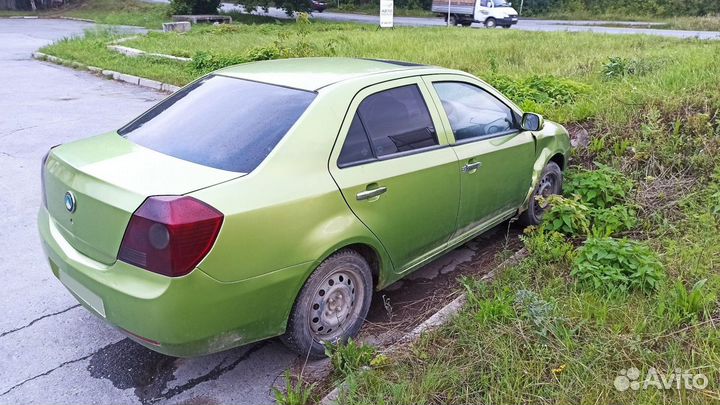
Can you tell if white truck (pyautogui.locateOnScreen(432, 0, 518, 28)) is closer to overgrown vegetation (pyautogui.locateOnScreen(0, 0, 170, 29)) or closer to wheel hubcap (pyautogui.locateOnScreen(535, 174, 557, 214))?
overgrown vegetation (pyautogui.locateOnScreen(0, 0, 170, 29))

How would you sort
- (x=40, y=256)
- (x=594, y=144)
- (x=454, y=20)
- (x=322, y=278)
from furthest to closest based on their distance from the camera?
(x=454, y=20)
(x=594, y=144)
(x=40, y=256)
(x=322, y=278)

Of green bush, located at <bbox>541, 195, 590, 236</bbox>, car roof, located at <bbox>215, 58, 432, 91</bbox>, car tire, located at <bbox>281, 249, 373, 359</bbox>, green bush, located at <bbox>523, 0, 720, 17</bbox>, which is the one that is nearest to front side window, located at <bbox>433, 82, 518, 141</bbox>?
car roof, located at <bbox>215, 58, 432, 91</bbox>

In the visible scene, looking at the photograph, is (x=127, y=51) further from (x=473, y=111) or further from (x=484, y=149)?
(x=484, y=149)

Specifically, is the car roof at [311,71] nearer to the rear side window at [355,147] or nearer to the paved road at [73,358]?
the rear side window at [355,147]

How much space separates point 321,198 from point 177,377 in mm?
1319

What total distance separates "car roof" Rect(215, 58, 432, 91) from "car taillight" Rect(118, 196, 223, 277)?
1.13 meters

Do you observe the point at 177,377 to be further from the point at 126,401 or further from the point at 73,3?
the point at 73,3

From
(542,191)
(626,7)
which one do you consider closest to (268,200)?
(542,191)

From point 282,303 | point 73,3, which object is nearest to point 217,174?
point 282,303

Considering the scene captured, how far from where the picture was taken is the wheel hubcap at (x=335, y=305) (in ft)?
10.0

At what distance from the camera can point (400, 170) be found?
10.9 feet

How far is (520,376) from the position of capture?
2.74 metres

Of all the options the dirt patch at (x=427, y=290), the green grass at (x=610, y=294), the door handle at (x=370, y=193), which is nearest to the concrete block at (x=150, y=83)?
the green grass at (x=610, y=294)

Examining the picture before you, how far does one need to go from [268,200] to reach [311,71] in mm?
1273
